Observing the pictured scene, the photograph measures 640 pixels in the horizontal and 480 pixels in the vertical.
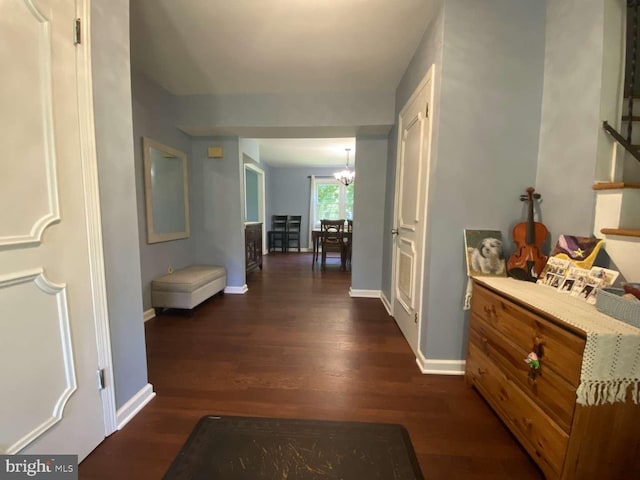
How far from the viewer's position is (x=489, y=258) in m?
1.57

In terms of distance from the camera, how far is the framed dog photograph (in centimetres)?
156

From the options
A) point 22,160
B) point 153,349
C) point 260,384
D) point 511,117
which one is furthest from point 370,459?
point 511,117

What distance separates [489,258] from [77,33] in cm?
229

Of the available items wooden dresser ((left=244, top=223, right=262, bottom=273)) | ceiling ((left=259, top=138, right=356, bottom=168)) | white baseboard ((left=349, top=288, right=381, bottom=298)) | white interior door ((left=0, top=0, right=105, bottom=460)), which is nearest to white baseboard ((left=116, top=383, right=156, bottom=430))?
white interior door ((left=0, top=0, right=105, bottom=460))

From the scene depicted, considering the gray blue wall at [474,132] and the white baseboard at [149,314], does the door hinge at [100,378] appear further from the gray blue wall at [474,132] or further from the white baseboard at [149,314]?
the gray blue wall at [474,132]

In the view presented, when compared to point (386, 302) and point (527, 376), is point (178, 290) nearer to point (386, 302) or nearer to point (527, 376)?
point (386, 302)

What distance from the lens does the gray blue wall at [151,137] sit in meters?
2.36

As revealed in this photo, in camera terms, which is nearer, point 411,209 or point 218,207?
point 411,209

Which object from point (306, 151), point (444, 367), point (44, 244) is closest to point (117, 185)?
point (44, 244)

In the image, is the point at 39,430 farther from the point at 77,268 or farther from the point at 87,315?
the point at 77,268

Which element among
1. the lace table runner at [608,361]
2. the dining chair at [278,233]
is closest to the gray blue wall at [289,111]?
the lace table runner at [608,361]

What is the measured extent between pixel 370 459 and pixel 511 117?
196 centimetres

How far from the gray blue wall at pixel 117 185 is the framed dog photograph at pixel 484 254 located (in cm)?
193

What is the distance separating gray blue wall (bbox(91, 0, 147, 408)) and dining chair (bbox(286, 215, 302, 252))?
5578 mm
